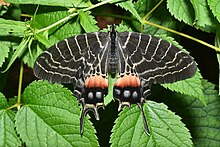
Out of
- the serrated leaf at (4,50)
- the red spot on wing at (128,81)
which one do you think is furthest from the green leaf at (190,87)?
the serrated leaf at (4,50)

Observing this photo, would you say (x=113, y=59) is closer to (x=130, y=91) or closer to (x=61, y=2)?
(x=130, y=91)

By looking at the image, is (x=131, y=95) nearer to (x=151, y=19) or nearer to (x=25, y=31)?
(x=25, y=31)

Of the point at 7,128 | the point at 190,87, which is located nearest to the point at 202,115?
the point at 190,87

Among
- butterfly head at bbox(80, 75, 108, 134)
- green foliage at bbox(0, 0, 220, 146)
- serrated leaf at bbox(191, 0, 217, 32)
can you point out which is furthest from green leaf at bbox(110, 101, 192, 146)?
serrated leaf at bbox(191, 0, 217, 32)

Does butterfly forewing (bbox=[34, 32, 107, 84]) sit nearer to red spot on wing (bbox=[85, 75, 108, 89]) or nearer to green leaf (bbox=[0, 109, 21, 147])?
red spot on wing (bbox=[85, 75, 108, 89])

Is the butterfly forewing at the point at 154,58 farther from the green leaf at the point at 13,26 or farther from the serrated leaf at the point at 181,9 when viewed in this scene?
the green leaf at the point at 13,26

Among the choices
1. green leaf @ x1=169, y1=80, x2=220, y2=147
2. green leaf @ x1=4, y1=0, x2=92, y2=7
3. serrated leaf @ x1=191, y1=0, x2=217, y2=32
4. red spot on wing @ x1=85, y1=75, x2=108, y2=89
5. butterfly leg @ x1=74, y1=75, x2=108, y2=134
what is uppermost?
green leaf @ x1=4, y1=0, x2=92, y2=7

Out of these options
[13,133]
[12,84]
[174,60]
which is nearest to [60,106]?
[13,133]
